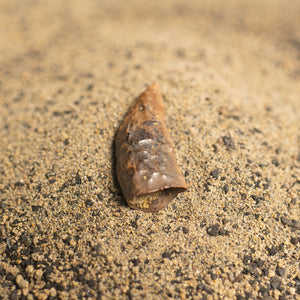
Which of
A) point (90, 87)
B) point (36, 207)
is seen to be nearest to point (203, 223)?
point (36, 207)

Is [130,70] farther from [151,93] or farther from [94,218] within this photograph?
[94,218]

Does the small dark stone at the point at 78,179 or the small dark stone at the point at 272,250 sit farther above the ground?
the small dark stone at the point at 78,179

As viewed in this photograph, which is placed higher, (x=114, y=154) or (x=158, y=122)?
(x=158, y=122)

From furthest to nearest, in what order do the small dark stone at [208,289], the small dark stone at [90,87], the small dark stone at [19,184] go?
the small dark stone at [90,87] → the small dark stone at [19,184] → the small dark stone at [208,289]

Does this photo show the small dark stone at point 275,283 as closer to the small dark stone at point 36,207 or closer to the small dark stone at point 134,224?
the small dark stone at point 134,224

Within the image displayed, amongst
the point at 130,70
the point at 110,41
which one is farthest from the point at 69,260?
the point at 110,41

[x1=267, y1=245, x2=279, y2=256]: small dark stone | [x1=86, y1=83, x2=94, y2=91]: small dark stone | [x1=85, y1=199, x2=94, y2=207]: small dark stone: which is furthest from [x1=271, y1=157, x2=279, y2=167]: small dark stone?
[x1=86, y1=83, x2=94, y2=91]: small dark stone

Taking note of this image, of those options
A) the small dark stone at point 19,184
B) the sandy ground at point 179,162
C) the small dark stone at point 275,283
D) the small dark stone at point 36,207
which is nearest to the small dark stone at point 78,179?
the sandy ground at point 179,162
